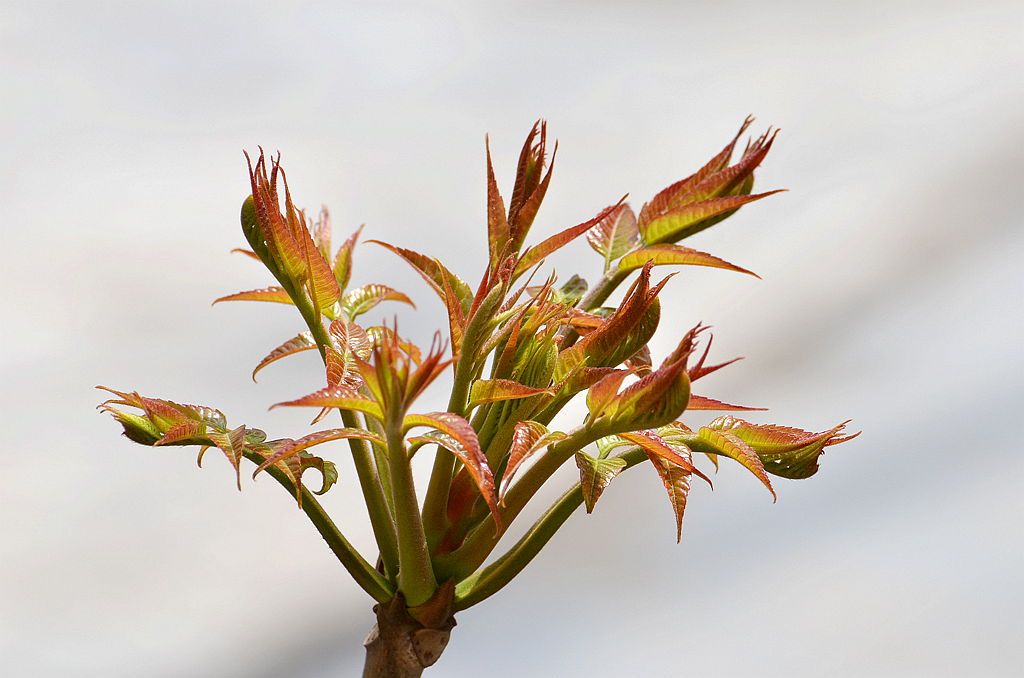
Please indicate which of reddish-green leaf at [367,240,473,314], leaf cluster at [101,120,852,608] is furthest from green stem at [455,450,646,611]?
reddish-green leaf at [367,240,473,314]

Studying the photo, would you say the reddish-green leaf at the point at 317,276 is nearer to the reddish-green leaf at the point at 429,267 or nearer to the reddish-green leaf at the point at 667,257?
the reddish-green leaf at the point at 429,267

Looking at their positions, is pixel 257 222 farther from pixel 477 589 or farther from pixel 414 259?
pixel 477 589

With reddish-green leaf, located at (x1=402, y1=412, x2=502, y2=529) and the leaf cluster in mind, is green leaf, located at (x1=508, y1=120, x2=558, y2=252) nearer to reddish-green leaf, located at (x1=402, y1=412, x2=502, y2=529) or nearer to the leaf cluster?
the leaf cluster

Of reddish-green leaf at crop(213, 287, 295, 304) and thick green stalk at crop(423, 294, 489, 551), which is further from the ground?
reddish-green leaf at crop(213, 287, 295, 304)

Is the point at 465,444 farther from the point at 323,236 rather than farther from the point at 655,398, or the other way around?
the point at 323,236

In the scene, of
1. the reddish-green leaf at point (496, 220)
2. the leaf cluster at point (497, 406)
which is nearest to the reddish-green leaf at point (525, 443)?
the leaf cluster at point (497, 406)

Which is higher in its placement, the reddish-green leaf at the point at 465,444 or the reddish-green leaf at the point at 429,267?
the reddish-green leaf at the point at 429,267

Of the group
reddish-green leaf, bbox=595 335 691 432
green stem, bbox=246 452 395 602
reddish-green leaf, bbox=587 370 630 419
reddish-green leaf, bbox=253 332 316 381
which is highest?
reddish-green leaf, bbox=253 332 316 381
